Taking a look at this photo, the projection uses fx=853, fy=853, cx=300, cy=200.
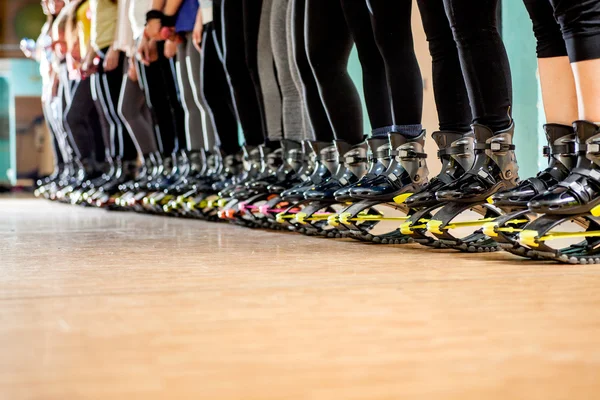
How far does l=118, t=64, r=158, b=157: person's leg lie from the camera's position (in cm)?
511

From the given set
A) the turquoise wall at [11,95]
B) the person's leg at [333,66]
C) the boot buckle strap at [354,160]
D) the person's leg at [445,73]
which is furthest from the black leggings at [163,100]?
the turquoise wall at [11,95]

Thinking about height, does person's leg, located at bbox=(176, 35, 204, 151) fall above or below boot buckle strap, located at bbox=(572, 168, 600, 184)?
above

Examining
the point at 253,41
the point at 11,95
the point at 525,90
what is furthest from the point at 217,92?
the point at 11,95

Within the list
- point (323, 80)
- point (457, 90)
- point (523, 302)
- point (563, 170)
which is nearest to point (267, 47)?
point (323, 80)

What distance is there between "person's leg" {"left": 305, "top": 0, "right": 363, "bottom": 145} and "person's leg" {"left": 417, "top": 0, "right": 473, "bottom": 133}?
1.63ft

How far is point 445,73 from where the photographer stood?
2191mm

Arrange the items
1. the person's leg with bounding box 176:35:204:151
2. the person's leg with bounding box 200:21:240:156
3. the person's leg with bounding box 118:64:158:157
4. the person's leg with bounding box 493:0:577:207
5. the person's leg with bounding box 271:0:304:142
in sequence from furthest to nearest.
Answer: the person's leg with bounding box 118:64:158:157, the person's leg with bounding box 176:35:204:151, the person's leg with bounding box 200:21:240:156, the person's leg with bounding box 271:0:304:142, the person's leg with bounding box 493:0:577:207

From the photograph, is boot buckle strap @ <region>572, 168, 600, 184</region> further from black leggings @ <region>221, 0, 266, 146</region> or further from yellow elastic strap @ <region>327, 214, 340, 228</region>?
black leggings @ <region>221, 0, 266, 146</region>

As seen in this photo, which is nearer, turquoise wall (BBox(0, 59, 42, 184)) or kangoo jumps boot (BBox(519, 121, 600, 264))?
kangoo jumps boot (BBox(519, 121, 600, 264))

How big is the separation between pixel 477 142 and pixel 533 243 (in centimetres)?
37

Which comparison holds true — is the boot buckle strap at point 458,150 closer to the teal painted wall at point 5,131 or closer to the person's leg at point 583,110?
the person's leg at point 583,110

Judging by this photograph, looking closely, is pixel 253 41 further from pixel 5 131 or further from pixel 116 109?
pixel 5 131

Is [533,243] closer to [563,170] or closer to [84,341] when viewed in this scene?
Answer: [563,170]

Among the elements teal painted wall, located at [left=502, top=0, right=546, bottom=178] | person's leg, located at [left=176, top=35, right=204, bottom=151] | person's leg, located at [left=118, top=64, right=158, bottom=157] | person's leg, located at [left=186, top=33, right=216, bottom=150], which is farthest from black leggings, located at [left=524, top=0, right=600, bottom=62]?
person's leg, located at [left=118, top=64, right=158, bottom=157]
